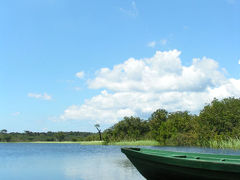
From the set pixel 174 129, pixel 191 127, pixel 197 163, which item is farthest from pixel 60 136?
pixel 197 163

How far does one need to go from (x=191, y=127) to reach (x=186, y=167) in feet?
135

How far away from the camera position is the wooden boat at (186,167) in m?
6.97

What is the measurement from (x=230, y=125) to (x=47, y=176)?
30760 mm

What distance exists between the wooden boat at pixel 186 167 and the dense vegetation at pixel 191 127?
1949 cm

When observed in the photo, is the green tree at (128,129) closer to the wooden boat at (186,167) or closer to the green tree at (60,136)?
the wooden boat at (186,167)

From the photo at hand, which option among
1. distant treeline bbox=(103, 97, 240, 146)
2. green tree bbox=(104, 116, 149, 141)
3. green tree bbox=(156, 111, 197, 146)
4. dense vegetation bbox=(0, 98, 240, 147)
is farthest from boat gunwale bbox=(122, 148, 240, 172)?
green tree bbox=(104, 116, 149, 141)

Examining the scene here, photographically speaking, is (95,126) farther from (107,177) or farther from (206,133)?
(107,177)

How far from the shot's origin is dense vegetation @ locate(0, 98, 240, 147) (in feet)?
125

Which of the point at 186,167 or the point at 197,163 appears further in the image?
the point at 186,167

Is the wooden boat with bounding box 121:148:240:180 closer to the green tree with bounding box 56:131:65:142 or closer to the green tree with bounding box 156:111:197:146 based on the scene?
the green tree with bounding box 156:111:197:146

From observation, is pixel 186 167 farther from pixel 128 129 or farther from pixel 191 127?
pixel 128 129

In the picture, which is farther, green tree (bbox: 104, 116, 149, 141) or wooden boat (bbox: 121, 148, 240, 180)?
green tree (bbox: 104, 116, 149, 141)

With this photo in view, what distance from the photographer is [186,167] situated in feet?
26.1

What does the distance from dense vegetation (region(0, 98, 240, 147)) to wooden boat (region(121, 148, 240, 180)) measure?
63.9 ft
